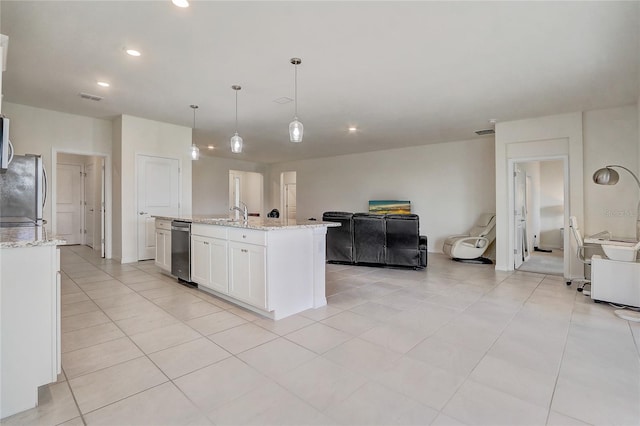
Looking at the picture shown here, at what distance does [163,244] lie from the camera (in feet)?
15.2

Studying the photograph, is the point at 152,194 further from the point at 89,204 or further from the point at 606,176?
the point at 606,176

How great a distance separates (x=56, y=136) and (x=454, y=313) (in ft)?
21.7

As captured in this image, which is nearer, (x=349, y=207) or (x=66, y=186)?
(x=66, y=186)

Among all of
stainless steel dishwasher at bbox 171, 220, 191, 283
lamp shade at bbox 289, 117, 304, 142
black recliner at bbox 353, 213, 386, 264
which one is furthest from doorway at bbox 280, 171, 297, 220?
lamp shade at bbox 289, 117, 304, 142

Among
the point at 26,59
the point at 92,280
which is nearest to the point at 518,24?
the point at 26,59

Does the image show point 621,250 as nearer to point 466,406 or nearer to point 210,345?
point 466,406

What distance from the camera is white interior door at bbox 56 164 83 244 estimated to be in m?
7.85

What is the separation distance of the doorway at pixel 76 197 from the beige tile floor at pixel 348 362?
509 centimetres

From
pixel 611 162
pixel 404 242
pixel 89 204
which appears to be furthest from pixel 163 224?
pixel 611 162

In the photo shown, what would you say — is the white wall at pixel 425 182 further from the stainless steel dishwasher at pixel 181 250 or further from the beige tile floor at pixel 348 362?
the stainless steel dishwasher at pixel 181 250

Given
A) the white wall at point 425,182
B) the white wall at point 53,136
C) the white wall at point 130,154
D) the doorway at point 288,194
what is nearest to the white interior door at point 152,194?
the white wall at point 130,154

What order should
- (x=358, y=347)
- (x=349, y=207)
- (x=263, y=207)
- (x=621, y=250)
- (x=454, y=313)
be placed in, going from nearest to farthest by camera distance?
(x=358, y=347) < (x=454, y=313) < (x=621, y=250) < (x=349, y=207) < (x=263, y=207)

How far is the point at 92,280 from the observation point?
436cm

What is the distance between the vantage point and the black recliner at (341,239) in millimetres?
5702
